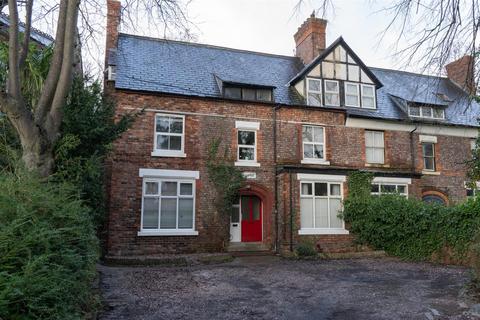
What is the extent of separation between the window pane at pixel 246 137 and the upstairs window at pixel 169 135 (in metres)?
2.54

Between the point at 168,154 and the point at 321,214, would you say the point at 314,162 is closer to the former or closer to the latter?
the point at 321,214

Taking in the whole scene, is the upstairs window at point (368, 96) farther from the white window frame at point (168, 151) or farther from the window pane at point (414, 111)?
the white window frame at point (168, 151)

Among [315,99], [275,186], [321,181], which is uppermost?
[315,99]

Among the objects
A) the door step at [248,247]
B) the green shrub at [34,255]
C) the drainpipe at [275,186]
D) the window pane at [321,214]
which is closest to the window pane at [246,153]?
the drainpipe at [275,186]

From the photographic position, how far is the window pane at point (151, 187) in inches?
621

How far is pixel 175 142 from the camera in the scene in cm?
1642

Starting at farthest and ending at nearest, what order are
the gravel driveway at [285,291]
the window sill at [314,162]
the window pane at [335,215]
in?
the window sill at [314,162], the window pane at [335,215], the gravel driveway at [285,291]

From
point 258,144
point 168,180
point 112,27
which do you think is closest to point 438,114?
point 258,144

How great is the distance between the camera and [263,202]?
→ 57.2 feet

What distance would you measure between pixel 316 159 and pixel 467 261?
280 inches

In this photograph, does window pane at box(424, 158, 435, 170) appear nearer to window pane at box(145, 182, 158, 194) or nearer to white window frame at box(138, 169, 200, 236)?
white window frame at box(138, 169, 200, 236)

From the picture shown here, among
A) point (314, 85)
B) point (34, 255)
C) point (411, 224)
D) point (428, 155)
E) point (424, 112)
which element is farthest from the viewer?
point (424, 112)

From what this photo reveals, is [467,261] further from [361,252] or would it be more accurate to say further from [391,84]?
[391,84]

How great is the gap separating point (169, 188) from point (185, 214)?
4.04 ft
